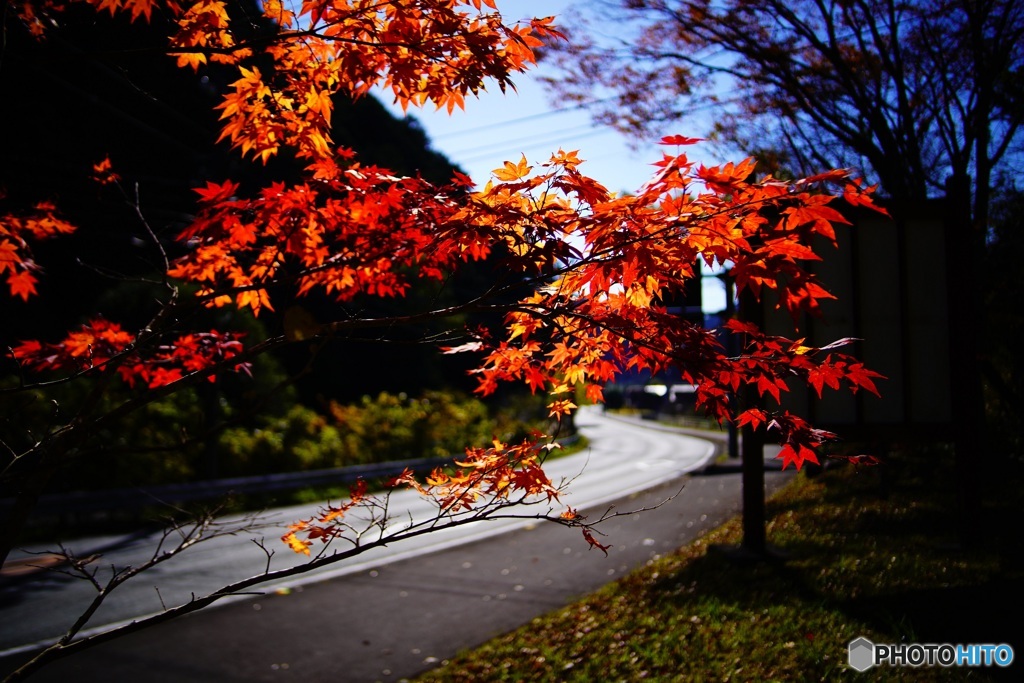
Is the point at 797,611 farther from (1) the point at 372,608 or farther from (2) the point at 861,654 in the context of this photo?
(1) the point at 372,608

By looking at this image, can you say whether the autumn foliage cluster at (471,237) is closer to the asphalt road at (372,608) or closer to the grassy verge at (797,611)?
the asphalt road at (372,608)

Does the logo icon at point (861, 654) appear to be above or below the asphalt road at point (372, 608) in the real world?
above

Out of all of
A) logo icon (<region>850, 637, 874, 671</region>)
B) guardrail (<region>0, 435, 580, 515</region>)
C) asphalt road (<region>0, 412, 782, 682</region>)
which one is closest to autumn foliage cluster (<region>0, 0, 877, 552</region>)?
asphalt road (<region>0, 412, 782, 682</region>)

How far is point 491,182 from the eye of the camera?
276 cm

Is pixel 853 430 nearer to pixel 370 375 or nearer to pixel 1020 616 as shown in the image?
pixel 1020 616

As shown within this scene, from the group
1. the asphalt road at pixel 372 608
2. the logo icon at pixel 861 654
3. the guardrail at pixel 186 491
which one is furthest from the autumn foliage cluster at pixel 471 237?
the guardrail at pixel 186 491

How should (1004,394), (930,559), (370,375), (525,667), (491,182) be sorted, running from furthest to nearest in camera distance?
1. (370,375)
2. (1004,394)
3. (930,559)
4. (525,667)
5. (491,182)

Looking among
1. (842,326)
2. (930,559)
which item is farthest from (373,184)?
(930,559)

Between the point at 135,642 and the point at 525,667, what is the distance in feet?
11.7

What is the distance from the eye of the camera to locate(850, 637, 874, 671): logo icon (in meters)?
4.22

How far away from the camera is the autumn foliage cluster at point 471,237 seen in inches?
97.2

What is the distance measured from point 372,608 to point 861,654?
451 cm

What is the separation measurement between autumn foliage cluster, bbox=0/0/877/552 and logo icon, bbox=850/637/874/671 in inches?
87.3

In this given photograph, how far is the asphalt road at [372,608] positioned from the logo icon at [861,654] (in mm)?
2292
